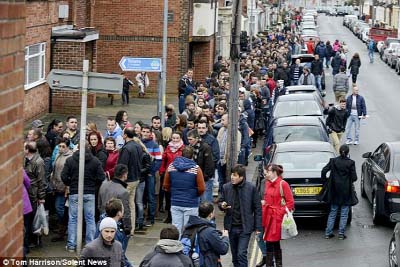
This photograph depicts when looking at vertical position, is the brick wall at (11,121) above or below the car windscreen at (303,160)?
above

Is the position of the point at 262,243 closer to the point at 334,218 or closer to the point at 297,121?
the point at 334,218

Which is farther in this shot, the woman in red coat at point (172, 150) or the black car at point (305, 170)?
the black car at point (305, 170)

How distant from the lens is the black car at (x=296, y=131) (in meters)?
19.2

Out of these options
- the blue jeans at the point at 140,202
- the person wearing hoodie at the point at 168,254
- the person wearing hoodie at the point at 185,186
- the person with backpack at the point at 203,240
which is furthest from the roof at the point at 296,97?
the person wearing hoodie at the point at 168,254

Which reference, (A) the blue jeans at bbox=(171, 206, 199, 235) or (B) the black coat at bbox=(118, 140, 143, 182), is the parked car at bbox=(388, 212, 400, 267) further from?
(B) the black coat at bbox=(118, 140, 143, 182)

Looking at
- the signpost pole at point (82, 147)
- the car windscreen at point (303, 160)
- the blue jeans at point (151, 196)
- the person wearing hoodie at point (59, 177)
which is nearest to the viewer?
the signpost pole at point (82, 147)

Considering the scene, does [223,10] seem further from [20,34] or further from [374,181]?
[20,34]

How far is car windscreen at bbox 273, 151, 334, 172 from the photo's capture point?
604 inches

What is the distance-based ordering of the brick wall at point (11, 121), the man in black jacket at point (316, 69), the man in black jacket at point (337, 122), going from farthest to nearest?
1. the man in black jacket at point (316, 69)
2. the man in black jacket at point (337, 122)
3. the brick wall at point (11, 121)

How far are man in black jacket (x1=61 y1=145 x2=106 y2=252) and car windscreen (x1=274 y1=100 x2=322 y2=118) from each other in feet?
37.1

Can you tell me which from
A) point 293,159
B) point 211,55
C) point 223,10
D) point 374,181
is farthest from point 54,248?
point 223,10

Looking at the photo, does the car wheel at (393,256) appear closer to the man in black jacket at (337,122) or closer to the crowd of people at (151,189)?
the crowd of people at (151,189)

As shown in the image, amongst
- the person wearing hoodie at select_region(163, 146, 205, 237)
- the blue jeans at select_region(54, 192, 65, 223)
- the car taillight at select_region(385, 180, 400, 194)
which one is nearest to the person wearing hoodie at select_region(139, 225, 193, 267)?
the person wearing hoodie at select_region(163, 146, 205, 237)

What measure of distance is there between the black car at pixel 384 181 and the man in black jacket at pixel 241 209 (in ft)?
13.5
